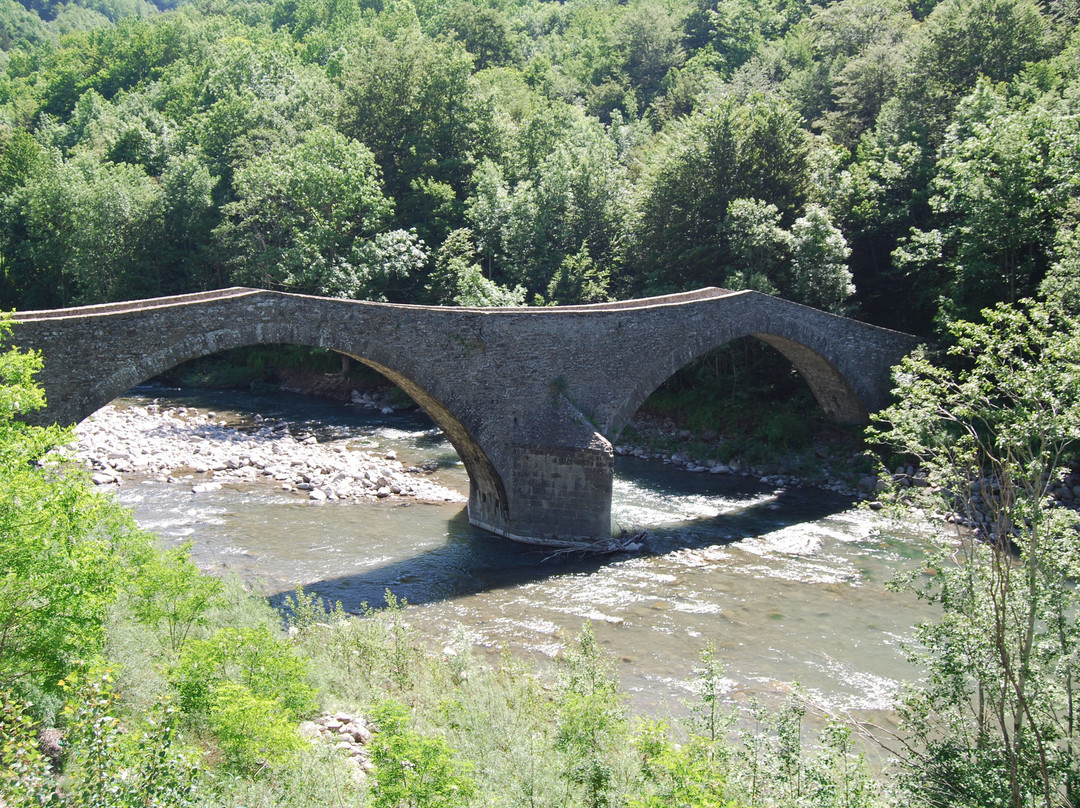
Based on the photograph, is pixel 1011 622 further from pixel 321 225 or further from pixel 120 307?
pixel 321 225

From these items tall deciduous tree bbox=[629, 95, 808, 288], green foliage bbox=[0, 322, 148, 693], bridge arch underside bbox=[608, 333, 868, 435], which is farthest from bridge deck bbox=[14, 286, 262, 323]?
tall deciduous tree bbox=[629, 95, 808, 288]

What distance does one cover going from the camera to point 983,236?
24.6m

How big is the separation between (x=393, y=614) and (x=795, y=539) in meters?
11.6

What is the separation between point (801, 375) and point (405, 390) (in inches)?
615

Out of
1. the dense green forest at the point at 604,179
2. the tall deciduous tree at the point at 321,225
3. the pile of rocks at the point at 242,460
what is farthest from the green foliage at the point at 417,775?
the tall deciduous tree at the point at 321,225

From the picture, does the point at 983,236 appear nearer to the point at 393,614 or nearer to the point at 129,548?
the point at 393,614

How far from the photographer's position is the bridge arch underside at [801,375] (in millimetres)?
21891

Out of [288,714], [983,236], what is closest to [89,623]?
[288,714]

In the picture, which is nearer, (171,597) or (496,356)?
(171,597)

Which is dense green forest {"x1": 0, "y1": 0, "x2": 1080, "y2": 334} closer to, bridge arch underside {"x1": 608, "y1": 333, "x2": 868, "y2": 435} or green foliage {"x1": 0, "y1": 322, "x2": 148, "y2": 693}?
bridge arch underside {"x1": 608, "y1": 333, "x2": 868, "y2": 435}

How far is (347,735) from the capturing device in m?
10.3

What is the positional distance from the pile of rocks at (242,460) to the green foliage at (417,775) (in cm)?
1636

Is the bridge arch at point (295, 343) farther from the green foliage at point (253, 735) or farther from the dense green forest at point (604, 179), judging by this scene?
the dense green forest at point (604, 179)

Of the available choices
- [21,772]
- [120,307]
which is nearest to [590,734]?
[21,772]
